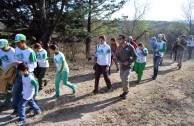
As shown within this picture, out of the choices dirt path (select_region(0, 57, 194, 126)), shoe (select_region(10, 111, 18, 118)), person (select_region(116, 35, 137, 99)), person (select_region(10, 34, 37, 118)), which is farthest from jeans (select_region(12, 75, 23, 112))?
person (select_region(116, 35, 137, 99))

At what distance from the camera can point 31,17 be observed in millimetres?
13203

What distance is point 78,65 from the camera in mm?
13805

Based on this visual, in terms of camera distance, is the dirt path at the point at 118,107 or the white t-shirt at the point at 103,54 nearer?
the dirt path at the point at 118,107

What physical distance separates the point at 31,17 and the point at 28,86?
8308mm

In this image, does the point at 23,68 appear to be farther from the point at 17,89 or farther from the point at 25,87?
the point at 17,89

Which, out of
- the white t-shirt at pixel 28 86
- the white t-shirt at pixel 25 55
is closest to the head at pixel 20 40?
the white t-shirt at pixel 25 55

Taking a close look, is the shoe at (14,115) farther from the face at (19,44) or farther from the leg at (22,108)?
the face at (19,44)

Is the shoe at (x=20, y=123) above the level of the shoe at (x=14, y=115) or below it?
below

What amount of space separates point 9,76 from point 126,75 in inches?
131

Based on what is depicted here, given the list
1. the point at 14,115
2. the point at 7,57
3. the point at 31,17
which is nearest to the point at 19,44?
the point at 7,57

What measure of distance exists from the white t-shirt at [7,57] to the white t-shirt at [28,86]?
104 centimetres

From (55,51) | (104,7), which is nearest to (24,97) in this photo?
(55,51)

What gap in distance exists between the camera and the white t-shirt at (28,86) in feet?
18.5

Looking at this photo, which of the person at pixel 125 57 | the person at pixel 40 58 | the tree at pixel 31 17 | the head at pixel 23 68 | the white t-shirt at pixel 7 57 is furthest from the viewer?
the tree at pixel 31 17
